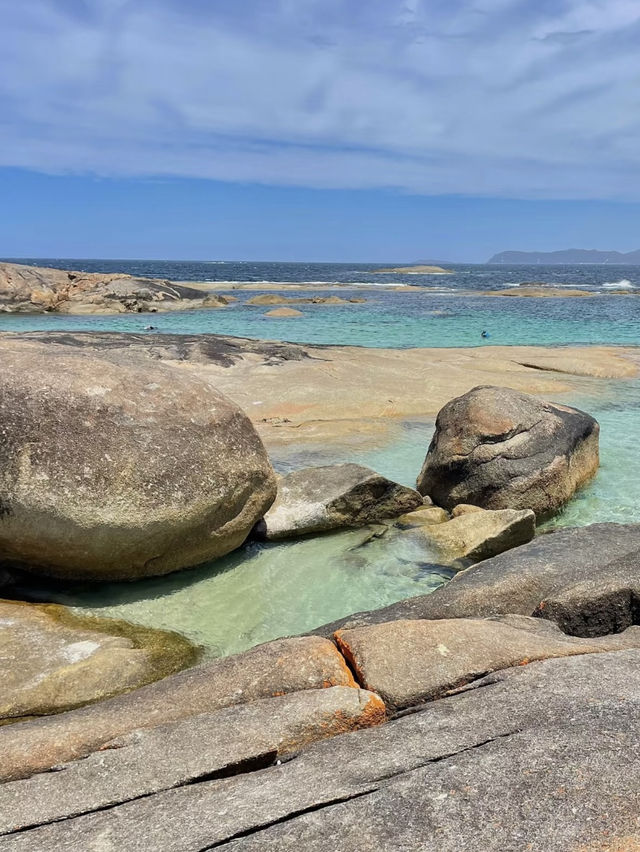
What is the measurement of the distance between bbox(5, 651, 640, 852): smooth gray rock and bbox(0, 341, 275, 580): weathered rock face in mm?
3403

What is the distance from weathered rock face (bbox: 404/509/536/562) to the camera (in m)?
6.91

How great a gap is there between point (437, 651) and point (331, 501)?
4.07 m

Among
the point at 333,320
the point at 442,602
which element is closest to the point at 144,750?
the point at 442,602

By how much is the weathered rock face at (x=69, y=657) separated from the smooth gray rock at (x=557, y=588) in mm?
1223

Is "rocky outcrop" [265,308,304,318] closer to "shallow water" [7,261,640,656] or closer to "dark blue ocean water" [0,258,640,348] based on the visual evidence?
"dark blue ocean water" [0,258,640,348]

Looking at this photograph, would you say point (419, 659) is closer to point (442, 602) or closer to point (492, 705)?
point (492, 705)

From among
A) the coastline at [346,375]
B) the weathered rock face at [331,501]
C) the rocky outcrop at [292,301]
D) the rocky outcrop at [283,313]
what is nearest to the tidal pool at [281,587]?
the weathered rock face at [331,501]

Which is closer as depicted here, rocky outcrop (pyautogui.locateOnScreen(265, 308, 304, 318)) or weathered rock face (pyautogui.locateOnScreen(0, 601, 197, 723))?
weathered rock face (pyautogui.locateOnScreen(0, 601, 197, 723))

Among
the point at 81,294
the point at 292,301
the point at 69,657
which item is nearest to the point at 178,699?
the point at 69,657

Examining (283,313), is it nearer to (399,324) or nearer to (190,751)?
(399,324)

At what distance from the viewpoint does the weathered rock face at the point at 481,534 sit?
691 centimetres

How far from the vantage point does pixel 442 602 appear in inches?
198

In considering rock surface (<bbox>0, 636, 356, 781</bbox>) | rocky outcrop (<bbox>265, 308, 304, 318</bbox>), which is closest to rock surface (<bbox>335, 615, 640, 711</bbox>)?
rock surface (<bbox>0, 636, 356, 781</bbox>)

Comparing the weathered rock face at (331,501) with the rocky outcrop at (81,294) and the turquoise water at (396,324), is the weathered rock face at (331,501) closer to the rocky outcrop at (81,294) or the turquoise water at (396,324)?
the turquoise water at (396,324)
